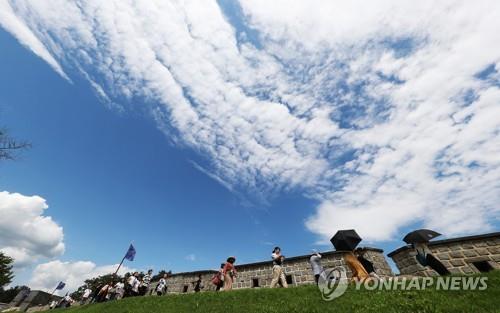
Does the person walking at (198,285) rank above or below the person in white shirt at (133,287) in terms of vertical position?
above

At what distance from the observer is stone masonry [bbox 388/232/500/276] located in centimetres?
962

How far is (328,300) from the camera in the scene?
7203 millimetres

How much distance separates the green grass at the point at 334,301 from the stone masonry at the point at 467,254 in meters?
3.34

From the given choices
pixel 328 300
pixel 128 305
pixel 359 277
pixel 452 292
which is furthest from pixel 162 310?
pixel 452 292

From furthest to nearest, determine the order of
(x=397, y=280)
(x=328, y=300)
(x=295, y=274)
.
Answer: (x=295, y=274) → (x=397, y=280) → (x=328, y=300)

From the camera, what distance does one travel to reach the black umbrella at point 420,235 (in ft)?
25.9

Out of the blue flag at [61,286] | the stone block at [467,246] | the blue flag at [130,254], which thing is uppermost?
the blue flag at [61,286]

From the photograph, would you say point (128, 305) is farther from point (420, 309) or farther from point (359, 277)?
point (420, 309)

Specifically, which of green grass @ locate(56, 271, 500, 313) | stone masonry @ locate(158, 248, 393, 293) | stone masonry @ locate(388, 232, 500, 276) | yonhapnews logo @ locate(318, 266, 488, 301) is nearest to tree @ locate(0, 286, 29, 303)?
stone masonry @ locate(158, 248, 393, 293)

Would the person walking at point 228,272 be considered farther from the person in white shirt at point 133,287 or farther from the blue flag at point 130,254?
the blue flag at point 130,254

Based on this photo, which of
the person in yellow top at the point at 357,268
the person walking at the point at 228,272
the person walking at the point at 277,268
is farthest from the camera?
the person walking at the point at 228,272

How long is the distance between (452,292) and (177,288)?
2087cm

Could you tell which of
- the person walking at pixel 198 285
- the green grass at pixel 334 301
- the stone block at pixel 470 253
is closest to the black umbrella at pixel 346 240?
the green grass at pixel 334 301

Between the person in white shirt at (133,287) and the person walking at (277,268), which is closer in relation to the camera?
the person walking at (277,268)
